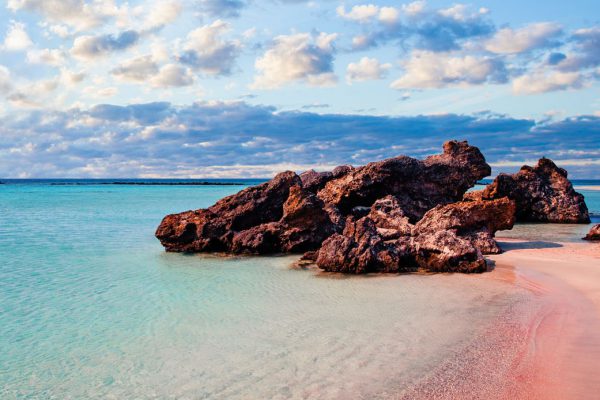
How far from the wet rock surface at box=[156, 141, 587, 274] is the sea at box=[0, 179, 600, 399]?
0.80 m

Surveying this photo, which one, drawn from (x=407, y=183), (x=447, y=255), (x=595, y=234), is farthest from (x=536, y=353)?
(x=407, y=183)

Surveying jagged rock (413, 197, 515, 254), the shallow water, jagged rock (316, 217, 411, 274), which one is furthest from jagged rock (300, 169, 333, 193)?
jagged rock (316, 217, 411, 274)

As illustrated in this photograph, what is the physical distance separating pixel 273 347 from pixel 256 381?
103cm

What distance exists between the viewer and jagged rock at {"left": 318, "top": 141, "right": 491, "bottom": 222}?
59.4 feet

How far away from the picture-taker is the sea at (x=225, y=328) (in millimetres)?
5332

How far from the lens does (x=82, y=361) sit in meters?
5.95

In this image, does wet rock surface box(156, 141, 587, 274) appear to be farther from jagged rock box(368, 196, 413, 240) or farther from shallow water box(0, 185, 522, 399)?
shallow water box(0, 185, 522, 399)

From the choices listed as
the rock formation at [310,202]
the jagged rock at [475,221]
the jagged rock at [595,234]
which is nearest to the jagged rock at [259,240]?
the rock formation at [310,202]

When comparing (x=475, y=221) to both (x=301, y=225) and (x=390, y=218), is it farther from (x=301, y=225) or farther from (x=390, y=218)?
(x=301, y=225)

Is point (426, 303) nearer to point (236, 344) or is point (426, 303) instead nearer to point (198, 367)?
point (236, 344)

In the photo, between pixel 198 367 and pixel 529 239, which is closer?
pixel 198 367

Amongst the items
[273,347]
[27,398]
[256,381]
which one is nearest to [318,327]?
[273,347]

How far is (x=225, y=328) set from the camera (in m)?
7.16

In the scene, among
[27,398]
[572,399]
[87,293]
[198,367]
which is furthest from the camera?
[87,293]
